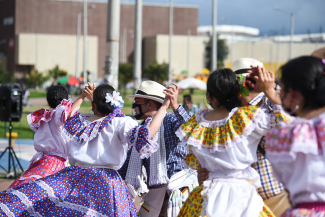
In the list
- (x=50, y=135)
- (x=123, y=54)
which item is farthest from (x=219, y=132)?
(x=123, y=54)

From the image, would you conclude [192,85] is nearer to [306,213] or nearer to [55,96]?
[55,96]

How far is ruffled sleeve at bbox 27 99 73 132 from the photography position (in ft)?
15.2

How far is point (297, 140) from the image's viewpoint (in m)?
2.35

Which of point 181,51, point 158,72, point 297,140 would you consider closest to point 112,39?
point 297,140

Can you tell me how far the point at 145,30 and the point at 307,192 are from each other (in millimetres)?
81508

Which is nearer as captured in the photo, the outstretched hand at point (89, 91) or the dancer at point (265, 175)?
the dancer at point (265, 175)

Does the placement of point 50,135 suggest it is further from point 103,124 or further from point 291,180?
point 291,180

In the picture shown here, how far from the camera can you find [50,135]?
202 inches

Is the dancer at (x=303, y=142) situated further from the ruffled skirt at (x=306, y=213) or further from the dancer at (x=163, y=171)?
the dancer at (x=163, y=171)

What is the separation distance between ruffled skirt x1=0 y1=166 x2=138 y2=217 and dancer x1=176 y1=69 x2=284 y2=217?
778 mm

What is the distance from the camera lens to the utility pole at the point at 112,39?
9.17 metres

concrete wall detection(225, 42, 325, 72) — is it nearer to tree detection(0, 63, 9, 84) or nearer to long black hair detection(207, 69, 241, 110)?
tree detection(0, 63, 9, 84)

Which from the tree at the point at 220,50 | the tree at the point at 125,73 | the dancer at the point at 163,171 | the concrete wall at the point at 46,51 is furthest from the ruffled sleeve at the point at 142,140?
the concrete wall at the point at 46,51

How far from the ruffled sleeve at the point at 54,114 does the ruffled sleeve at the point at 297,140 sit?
264 cm
